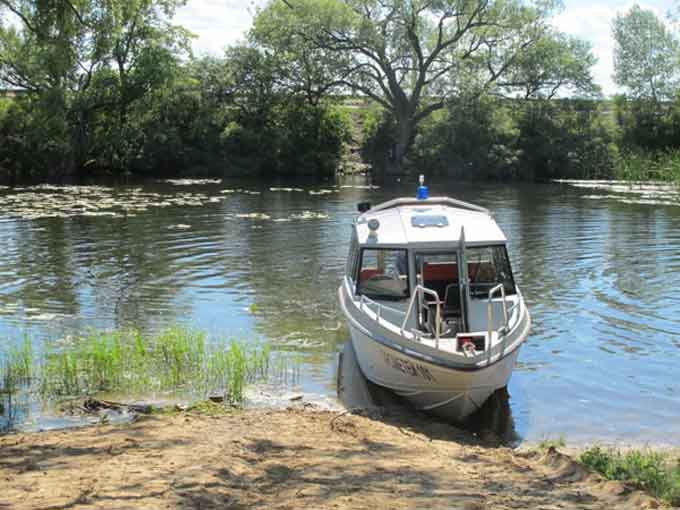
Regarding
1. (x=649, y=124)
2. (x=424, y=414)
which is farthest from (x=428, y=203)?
(x=649, y=124)

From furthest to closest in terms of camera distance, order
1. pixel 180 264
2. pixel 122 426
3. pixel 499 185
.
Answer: pixel 499 185
pixel 180 264
pixel 122 426

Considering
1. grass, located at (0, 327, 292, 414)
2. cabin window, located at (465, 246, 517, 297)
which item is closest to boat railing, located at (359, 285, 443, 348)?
cabin window, located at (465, 246, 517, 297)

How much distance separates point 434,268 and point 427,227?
684mm

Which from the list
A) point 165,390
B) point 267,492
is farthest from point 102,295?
point 267,492

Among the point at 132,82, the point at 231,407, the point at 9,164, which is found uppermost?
the point at 132,82

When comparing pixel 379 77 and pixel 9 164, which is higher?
pixel 379 77

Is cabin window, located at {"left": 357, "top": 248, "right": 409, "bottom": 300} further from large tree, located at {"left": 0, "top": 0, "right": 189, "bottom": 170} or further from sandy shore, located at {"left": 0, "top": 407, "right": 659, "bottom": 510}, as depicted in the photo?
large tree, located at {"left": 0, "top": 0, "right": 189, "bottom": 170}

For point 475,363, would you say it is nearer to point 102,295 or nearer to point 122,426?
point 122,426

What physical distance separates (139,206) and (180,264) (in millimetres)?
15582

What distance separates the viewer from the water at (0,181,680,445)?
12680 mm

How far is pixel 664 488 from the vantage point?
7.59 meters

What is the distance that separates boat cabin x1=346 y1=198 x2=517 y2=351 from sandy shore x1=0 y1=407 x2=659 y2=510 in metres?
2.83

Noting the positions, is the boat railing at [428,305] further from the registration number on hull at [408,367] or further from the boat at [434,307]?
the registration number on hull at [408,367]

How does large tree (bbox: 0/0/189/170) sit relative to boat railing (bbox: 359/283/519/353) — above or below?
above
